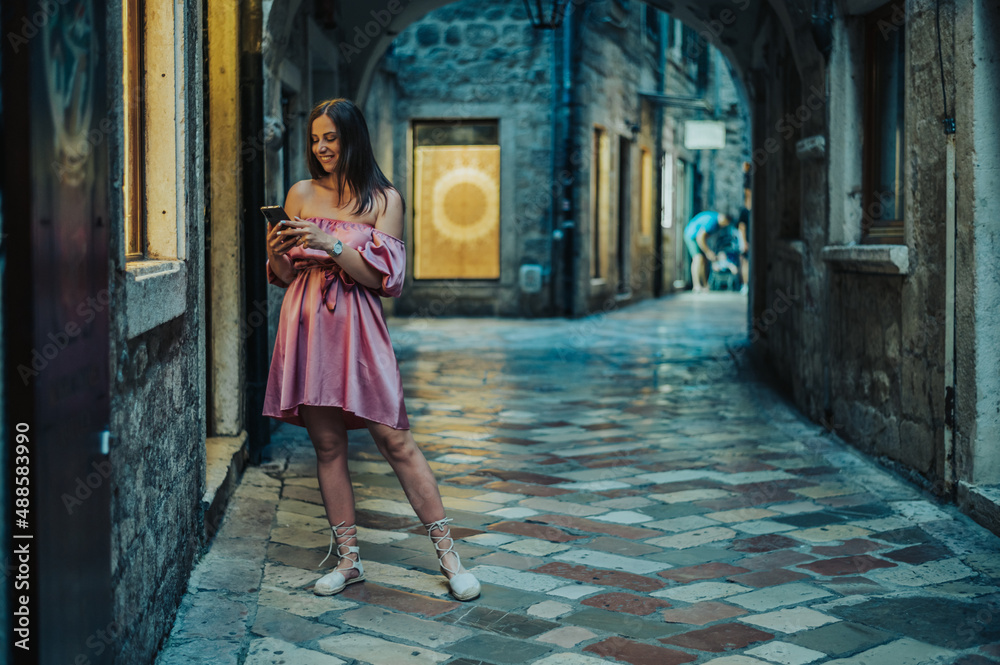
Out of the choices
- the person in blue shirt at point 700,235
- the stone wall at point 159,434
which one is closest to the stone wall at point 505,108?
the person in blue shirt at point 700,235

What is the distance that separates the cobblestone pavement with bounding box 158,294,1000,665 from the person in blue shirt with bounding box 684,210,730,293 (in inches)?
653

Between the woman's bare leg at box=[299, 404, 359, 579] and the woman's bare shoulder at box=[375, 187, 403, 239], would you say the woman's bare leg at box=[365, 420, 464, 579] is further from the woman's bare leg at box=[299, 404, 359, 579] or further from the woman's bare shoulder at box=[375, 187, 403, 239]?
the woman's bare shoulder at box=[375, 187, 403, 239]

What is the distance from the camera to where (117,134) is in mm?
2279

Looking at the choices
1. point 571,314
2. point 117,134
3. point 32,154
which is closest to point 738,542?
point 117,134

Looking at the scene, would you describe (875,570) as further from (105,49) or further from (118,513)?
(105,49)

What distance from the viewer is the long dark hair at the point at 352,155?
11.1 ft

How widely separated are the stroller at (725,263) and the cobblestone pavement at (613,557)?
1743cm

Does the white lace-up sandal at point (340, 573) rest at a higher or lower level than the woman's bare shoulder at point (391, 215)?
lower

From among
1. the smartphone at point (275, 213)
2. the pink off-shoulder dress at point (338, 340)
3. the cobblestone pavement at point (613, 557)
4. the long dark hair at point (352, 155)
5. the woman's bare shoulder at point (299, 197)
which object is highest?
the long dark hair at point (352, 155)

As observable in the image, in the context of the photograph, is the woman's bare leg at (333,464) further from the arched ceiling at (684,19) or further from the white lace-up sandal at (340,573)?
the arched ceiling at (684,19)

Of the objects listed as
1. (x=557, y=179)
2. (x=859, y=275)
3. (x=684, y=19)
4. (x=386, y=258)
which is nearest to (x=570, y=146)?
(x=557, y=179)

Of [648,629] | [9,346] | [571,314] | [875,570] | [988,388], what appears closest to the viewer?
[9,346]

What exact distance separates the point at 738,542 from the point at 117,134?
271 cm

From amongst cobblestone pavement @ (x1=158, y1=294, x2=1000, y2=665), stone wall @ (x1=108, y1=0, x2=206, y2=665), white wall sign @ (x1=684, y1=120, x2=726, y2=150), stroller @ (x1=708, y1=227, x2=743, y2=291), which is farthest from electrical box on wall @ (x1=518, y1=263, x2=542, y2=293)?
stone wall @ (x1=108, y1=0, x2=206, y2=665)
